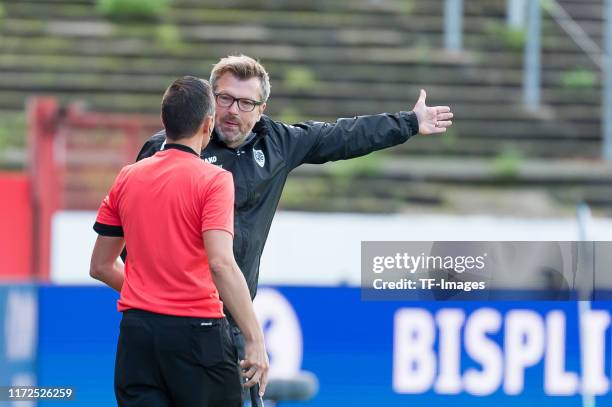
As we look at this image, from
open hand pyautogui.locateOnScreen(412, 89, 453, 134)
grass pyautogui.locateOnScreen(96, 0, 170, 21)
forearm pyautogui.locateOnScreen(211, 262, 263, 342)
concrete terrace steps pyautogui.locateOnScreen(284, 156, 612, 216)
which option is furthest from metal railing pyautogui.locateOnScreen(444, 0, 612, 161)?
forearm pyautogui.locateOnScreen(211, 262, 263, 342)

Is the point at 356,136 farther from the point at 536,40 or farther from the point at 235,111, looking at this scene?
the point at 536,40

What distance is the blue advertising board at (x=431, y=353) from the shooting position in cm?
697

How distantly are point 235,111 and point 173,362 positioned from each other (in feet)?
3.48

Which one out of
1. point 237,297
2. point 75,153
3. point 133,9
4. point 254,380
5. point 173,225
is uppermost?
point 133,9

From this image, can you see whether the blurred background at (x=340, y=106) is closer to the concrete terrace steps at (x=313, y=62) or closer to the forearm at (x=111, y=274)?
the concrete terrace steps at (x=313, y=62)

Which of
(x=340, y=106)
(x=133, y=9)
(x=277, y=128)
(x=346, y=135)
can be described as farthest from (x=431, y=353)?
(x=133, y=9)

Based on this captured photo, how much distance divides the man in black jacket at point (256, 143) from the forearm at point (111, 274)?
0.46m

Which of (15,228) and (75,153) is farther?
(75,153)

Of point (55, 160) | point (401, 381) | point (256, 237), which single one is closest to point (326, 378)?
point (401, 381)

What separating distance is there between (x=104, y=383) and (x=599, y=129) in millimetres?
8616

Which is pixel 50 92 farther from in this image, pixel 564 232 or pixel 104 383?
pixel 104 383

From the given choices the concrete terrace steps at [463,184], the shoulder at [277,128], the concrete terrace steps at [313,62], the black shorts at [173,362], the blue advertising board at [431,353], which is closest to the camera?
the black shorts at [173,362]

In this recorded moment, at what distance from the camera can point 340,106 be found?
13.4 metres

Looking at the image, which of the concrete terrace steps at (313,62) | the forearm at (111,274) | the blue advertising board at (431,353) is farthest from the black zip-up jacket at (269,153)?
the concrete terrace steps at (313,62)
